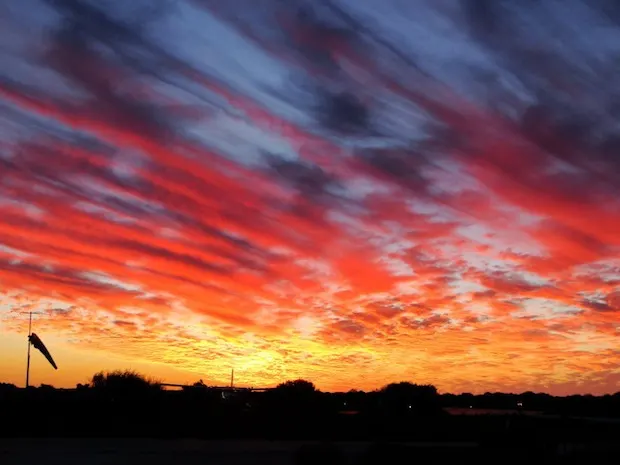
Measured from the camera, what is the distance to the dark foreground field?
27.5 m

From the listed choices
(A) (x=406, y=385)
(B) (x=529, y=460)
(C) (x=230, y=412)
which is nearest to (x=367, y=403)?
(A) (x=406, y=385)

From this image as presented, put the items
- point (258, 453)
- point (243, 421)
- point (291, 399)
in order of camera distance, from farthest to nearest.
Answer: point (291, 399)
point (243, 421)
point (258, 453)

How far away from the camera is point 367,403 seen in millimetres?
125062

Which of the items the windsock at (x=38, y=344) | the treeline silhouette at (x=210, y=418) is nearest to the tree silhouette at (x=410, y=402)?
the treeline silhouette at (x=210, y=418)

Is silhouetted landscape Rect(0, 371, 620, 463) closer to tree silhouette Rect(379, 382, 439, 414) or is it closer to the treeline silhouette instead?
the treeline silhouette

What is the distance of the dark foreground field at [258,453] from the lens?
27516 mm

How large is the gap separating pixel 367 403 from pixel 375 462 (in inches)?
3970

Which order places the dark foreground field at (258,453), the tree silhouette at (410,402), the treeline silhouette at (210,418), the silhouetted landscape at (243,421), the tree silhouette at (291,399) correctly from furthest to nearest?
1. the tree silhouette at (410,402)
2. the tree silhouette at (291,399)
3. the treeline silhouette at (210,418)
4. the silhouetted landscape at (243,421)
5. the dark foreground field at (258,453)

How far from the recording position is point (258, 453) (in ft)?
149

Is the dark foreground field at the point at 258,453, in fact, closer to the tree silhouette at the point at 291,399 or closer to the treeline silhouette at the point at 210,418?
the treeline silhouette at the point at 210,418

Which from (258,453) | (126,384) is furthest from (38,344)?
(258,453)

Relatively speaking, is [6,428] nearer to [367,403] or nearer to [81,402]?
[81,402]

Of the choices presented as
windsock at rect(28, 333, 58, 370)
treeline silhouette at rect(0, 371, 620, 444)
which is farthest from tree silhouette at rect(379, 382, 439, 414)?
windsock at rect(28, 333, 58, 370)

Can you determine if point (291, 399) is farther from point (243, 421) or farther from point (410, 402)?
point (410, 402)
